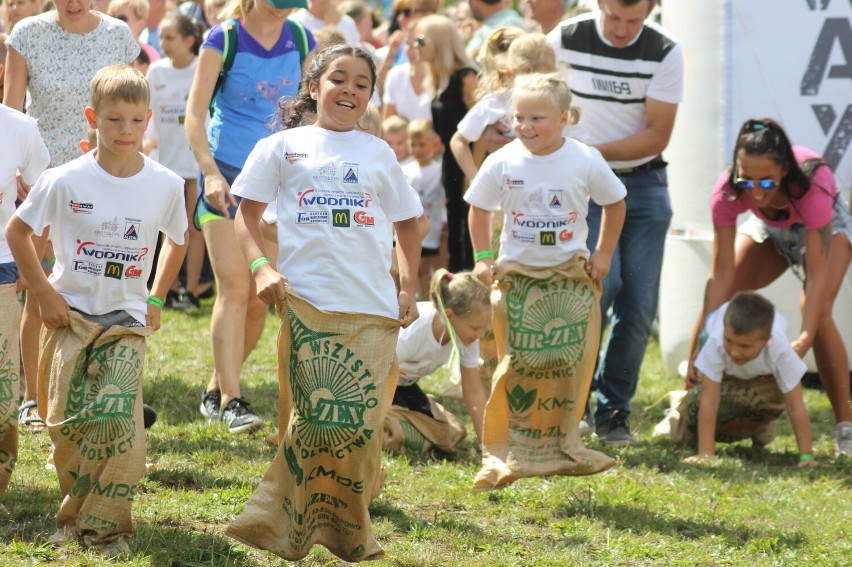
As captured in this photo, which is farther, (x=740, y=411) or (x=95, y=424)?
(x=740, y=411)

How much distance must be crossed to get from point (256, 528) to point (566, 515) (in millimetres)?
1670

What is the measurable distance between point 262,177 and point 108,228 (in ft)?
2.04

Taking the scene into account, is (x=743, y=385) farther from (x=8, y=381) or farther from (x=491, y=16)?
(x=491, y=16)

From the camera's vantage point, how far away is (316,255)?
4.21 metres

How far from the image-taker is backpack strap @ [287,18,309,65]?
6.30 meters

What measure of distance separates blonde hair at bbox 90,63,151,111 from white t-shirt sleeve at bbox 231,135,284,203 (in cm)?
54

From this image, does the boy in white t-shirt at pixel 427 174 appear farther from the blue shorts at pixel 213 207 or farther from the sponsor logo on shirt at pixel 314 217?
the sponsor logo on shirt at pixel 314 217

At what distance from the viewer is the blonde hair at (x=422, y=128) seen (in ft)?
33.1

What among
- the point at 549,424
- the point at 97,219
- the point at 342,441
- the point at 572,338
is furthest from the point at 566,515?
the point at 97,219

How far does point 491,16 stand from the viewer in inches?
432

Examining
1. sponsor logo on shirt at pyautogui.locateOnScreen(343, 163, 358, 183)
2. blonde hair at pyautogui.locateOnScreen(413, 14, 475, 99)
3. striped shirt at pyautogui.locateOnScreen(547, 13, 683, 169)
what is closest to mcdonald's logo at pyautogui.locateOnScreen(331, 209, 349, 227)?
sponsor logo on shirt at pyautogui.locateOnScreen(343, 163, 358, 183)

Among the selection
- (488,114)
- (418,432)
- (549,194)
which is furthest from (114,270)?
(488,114)

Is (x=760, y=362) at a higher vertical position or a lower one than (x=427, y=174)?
lower

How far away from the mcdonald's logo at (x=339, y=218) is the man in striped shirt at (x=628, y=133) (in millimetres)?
2556
